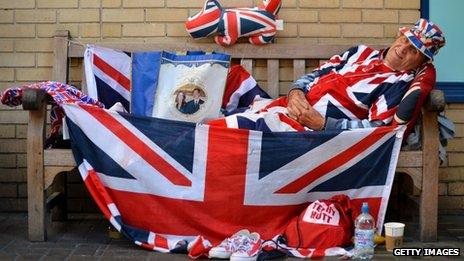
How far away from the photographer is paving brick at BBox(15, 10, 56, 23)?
5234 mm

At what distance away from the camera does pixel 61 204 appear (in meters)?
5.05

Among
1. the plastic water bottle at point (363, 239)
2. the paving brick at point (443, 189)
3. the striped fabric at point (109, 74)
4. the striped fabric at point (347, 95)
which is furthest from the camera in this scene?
the paving brick at point (443, 189)

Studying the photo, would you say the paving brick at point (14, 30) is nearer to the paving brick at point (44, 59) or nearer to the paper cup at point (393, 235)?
the paving brick at point (44, 59)

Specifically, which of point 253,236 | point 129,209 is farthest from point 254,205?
point 129,209

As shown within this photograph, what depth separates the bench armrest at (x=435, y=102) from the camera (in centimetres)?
435

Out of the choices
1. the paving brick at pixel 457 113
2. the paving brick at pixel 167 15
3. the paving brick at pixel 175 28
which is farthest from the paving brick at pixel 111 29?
the paving brick at pixel 457 113

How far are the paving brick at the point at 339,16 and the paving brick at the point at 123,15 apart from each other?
1.38 metres

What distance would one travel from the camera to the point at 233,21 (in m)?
5.07

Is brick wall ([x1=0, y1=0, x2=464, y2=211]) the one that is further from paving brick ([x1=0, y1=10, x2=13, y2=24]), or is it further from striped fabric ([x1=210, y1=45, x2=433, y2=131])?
striped fabric ([x1=210, y1=45, x2=433, y2=131])

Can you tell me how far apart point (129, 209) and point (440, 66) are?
8.85ft

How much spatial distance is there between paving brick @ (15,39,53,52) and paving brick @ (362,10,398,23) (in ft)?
7.90

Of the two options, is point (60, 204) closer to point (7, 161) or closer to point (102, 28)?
point (7, 161)

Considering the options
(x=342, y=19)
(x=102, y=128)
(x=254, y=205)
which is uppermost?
(x=342, y=19)

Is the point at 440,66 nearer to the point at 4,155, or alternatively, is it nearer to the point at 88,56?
the point at 88,56
